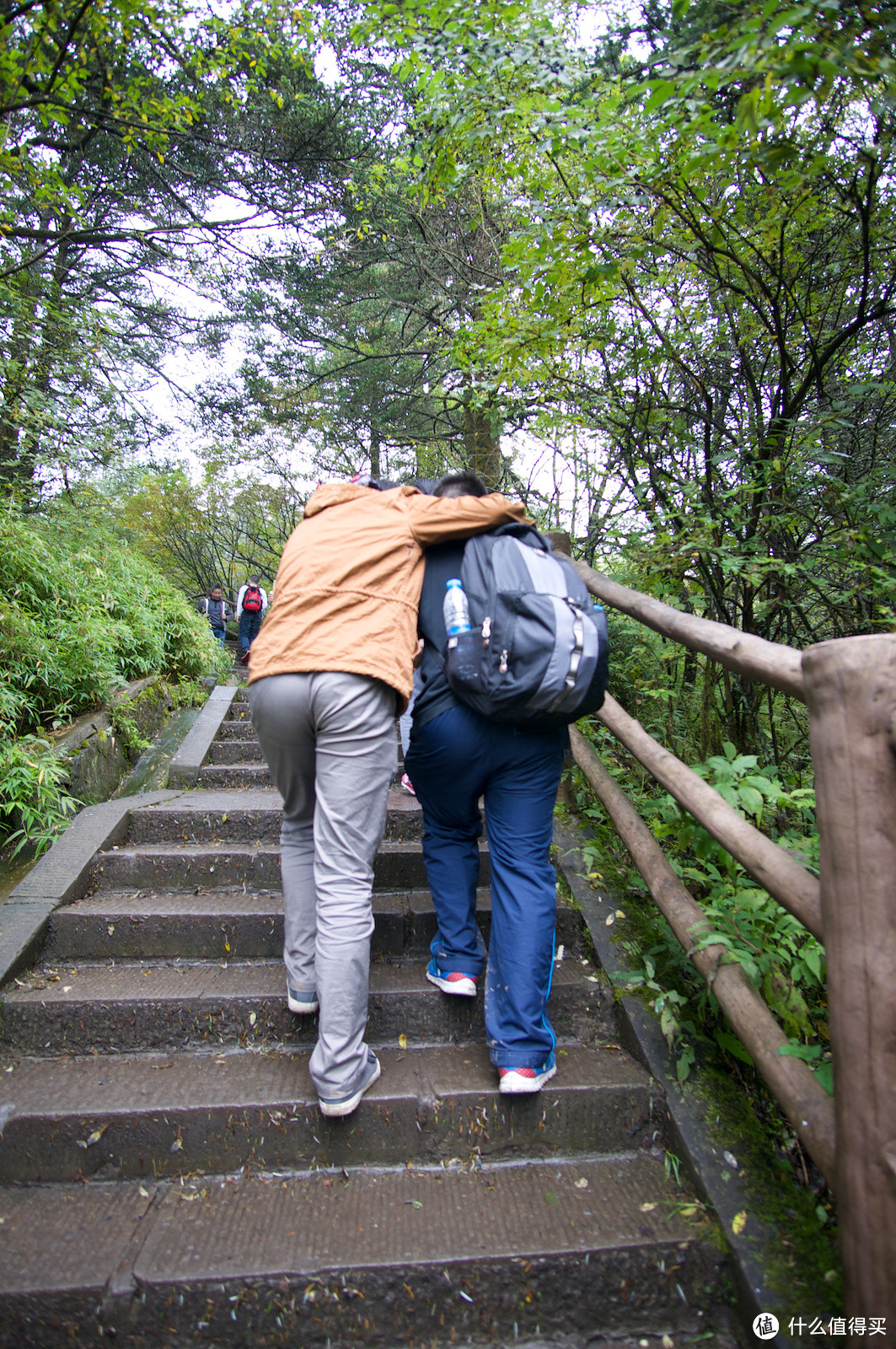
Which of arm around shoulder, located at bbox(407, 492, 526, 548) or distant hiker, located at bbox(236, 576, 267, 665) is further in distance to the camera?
distant hiker, located at bbox(236, 576, 267, 665)

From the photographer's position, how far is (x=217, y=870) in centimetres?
258

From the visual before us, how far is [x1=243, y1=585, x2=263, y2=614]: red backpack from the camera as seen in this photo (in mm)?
10648

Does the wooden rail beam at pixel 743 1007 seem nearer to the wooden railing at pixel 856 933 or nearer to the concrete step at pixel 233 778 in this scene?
the wooden railing at pixel 856 933

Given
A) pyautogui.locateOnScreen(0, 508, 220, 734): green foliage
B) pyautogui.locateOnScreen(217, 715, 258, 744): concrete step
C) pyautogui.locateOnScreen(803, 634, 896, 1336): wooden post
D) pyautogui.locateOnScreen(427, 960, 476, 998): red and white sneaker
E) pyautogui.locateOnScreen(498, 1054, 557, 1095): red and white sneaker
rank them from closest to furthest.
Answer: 1. pyautogui.locateOnScreen(803, 634, 896, 1336): wooden post
2. pyautogui.locateOnScreen(498, 1054, 557, 1095): red and white sneaker
3. pyautogui.locateOnScreen(427, 960, 476, 998): red and white sneaker
4. pyautogui.locateOnScreen(0, 508, 220, 734): green foliage
5. pyautogui.locateOnScreen(217, 715, 258, 744): concrete step

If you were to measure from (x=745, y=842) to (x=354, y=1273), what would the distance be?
1.26 metres

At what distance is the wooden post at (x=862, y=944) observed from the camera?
1.02 m

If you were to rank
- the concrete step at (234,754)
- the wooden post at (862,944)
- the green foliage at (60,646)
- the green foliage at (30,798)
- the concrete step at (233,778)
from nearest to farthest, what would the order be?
the wooden post at (862,944) → the green foliage at (30,798) → the green foliage at (60,646) → the concrete step at (233,778) → the concrete step at (234,754)

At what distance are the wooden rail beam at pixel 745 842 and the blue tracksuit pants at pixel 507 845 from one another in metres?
0.31

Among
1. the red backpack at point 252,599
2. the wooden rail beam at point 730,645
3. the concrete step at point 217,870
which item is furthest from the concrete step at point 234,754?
the red backpack at point 252,599

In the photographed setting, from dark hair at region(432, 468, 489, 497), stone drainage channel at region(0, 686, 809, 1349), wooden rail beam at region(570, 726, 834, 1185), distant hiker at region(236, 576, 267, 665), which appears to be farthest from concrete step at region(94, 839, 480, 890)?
distant hiker at region(236, 576, 267, 665)

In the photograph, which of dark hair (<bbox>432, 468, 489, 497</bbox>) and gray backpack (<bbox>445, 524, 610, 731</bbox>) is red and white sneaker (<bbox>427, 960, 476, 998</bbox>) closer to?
gray backpack (<bbox>445, 524, 610, 731</bbox>)

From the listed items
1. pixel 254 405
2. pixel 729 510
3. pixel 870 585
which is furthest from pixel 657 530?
pixel 254 405

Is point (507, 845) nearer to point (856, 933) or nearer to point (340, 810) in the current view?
point (340, 810)

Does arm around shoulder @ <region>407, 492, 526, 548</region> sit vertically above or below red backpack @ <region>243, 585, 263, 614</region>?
below
